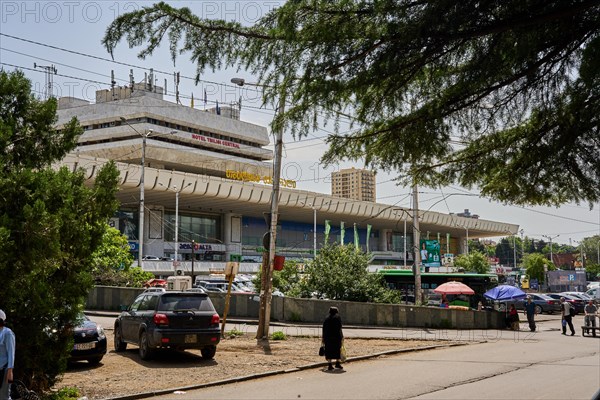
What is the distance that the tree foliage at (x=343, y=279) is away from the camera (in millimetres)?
34375

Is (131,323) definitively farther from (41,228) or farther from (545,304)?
(545,304)

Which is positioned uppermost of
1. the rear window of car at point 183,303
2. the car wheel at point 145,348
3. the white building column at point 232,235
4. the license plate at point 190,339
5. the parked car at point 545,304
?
the white building column at point 232,235

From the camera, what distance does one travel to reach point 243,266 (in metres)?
79.2

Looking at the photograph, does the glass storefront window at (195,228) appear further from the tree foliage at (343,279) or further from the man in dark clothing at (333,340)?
the man in dark clothing at (333,340)

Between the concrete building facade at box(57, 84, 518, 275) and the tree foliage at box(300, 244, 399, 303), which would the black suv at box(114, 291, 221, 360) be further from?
the concrete building facade at box(57, 84, 518, 275)

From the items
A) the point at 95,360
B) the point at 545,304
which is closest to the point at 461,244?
the point at 545,304

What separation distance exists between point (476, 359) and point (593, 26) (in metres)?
12.5

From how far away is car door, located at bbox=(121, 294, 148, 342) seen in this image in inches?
663

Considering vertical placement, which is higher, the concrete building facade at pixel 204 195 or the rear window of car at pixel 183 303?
the concrete building facade at pixel 204 195

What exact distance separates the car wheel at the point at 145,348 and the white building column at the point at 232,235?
69380mm

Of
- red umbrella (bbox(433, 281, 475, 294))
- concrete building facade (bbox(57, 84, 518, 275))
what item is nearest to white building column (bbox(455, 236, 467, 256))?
concrete building facade (bbox(57, 84, 518, 275))

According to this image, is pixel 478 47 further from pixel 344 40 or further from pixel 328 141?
pixel 328 141

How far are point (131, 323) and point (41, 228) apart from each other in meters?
8.49

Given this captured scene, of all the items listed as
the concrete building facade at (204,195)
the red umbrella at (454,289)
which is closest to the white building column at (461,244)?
the concrete building facade at (204,195)
